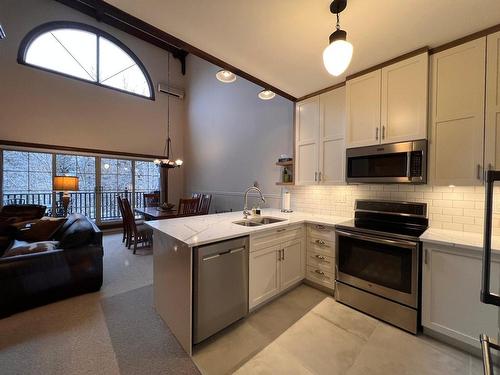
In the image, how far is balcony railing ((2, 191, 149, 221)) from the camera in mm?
4905

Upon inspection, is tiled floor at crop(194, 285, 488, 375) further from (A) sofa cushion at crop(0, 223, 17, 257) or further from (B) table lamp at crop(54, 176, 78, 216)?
(B) table lamp at crop(54, 176, 78, 216)

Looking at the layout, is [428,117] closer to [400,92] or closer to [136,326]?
[400,92]

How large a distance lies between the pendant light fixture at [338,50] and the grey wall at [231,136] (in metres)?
2.18

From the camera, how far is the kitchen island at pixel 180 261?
65.7 inches

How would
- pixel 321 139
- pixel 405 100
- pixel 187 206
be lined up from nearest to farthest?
1. pixel 405 100
2. pixel 321 139
3. pixel 187 206

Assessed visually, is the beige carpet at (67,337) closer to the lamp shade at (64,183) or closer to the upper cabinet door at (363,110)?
the lamp shade at (64,183)

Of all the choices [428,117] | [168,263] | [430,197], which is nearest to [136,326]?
[168,263]

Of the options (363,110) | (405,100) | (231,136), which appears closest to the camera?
(405,100)

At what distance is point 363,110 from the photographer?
2439 mm

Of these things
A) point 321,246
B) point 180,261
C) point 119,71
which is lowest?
point 321,246

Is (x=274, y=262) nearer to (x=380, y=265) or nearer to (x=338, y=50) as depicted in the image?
(x=380, y=265)

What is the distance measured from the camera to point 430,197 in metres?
2.24

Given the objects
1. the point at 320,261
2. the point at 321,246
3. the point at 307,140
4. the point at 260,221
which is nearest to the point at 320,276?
the point at 320,261

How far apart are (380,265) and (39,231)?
4304 mm
